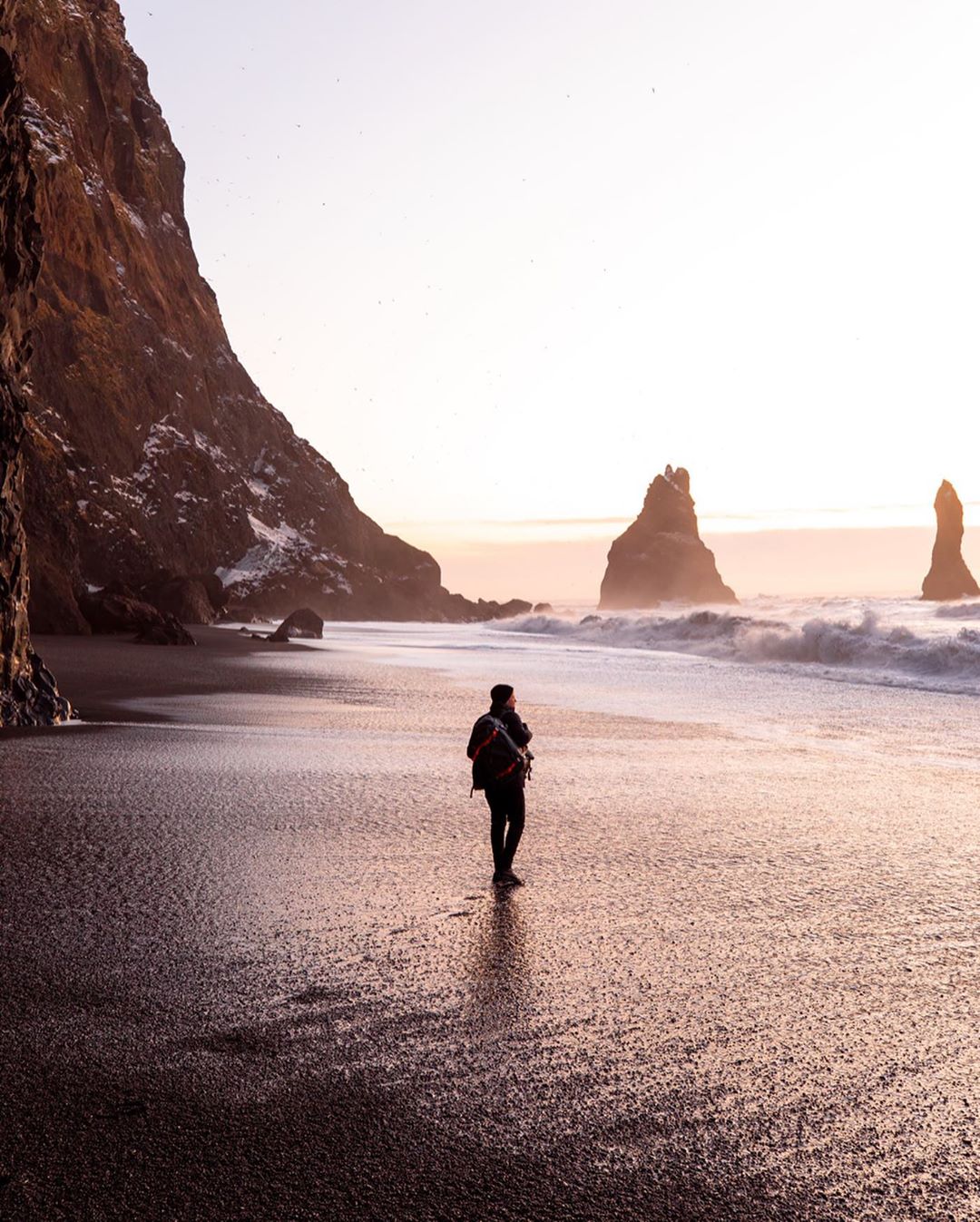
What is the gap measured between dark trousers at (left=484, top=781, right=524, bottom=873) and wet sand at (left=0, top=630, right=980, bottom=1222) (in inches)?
9.4

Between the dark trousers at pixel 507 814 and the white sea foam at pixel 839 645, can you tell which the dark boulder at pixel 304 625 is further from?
the dark trousers at pixel 507 814

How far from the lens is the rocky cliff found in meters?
75.3

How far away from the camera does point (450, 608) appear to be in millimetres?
129500

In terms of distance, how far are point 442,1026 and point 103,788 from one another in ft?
22.9

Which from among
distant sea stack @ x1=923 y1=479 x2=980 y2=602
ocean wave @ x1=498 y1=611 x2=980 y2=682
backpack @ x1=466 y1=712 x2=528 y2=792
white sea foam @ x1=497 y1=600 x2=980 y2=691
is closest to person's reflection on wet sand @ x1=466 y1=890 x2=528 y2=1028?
backpack @ x1=466 y1=712 x2=528 y2=792

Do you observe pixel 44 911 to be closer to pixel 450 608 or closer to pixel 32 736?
pixel 32 736

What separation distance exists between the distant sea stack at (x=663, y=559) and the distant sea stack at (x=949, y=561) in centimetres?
4118

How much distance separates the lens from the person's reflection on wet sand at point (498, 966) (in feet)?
16.6

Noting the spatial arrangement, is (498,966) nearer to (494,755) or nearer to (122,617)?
(494,755)

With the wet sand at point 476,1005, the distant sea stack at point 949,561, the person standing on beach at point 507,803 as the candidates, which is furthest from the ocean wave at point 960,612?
the distant sea stack at point 949,561

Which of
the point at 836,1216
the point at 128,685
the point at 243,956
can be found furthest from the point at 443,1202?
the point at 128,685

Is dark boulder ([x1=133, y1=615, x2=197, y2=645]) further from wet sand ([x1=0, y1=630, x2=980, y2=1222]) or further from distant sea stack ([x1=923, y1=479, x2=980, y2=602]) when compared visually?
distant sea stack ([x1=923, y1=479, x2=980, y2=602])

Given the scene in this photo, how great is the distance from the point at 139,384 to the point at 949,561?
95010mm

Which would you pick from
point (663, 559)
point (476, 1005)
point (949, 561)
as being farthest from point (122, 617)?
point (663, 559)
